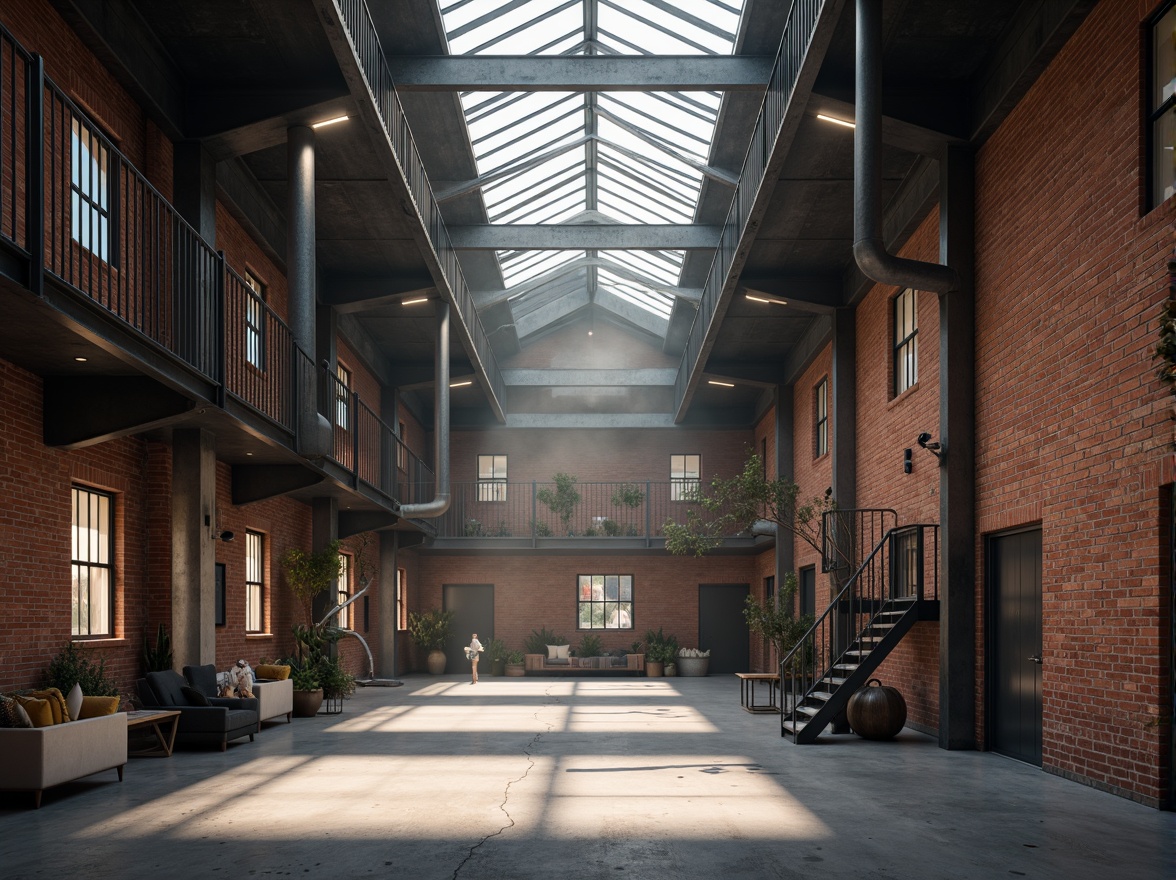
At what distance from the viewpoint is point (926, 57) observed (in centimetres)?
1071

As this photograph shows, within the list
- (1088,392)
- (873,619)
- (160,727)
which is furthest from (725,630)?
(1088,392)

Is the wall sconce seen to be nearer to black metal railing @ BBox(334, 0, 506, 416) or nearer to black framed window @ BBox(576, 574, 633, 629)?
black metal railing @ BBox(334, 0, 506, 416)

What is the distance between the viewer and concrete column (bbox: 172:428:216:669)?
11453mm

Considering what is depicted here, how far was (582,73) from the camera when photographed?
13.9 m

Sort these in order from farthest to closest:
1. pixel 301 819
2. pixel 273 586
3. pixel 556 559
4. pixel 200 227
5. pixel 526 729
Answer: pixel 556 559 → pixel 273 586 → pixel 526 729 → pixel 200 227 → pixel 301 819

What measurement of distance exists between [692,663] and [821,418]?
856 cm

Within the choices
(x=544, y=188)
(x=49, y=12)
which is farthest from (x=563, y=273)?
(x=49, y=12)

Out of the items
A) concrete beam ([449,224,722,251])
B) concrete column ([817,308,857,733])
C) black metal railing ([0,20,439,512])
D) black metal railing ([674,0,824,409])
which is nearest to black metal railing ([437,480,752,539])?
black metal railing ([674,0,824,409])

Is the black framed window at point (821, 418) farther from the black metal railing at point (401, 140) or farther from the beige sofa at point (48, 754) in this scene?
the beige sofa at point (48, 754)

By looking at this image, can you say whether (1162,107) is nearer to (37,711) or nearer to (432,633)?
(37,711)

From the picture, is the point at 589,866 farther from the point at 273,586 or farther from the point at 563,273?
the point at 563,273

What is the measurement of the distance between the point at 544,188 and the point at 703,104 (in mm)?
4981

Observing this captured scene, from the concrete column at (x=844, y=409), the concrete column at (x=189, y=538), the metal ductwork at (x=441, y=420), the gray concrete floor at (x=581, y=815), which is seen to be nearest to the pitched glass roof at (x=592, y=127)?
the metal ductwork at (x=441, y=420)

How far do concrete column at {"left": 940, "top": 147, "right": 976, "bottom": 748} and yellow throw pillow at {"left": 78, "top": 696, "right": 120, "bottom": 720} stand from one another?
24.8 feet
